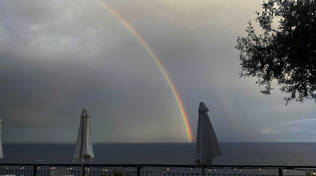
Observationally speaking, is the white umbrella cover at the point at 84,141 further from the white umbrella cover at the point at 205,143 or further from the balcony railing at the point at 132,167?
the white umbrella cover at the point at 205,143

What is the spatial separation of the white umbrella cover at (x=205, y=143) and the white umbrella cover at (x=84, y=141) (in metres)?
4.24

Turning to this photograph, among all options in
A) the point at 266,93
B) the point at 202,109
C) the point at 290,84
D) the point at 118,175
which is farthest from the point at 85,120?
the point at 290,84

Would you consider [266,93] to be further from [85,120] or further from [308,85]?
[85,120]

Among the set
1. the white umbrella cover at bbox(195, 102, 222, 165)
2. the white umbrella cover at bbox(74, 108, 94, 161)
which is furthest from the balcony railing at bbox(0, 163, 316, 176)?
the white umbrella cover at bbox(74, 108, 94, 161)

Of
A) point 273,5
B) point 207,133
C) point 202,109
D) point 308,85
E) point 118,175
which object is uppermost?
point 273,5

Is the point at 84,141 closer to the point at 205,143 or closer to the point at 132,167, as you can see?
the point at 132,167

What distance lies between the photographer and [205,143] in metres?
9.35

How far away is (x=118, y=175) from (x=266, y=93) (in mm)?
5251

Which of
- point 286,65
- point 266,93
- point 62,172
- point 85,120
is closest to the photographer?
point 286,65

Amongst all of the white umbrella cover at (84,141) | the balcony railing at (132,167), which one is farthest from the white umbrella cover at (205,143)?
the white umbrella cover at (84,141)

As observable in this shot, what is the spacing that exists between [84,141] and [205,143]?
4.68 m

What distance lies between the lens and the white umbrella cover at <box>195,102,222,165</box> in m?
9.26

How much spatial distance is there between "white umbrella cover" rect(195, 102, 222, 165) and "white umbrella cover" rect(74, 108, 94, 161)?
424cm

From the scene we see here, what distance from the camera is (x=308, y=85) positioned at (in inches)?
379
